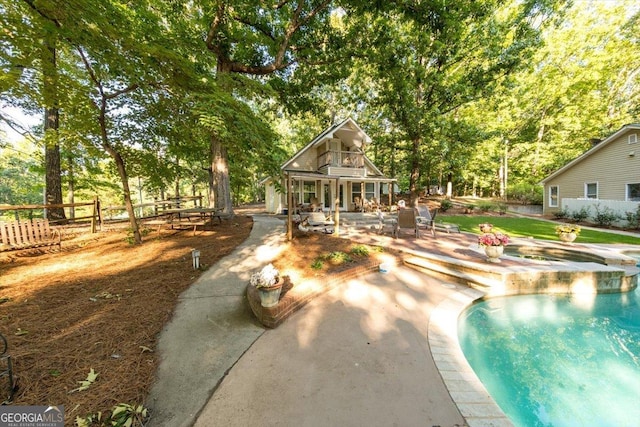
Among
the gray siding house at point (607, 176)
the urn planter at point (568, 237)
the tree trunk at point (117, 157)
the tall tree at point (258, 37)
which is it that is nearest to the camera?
the tree trunk at point (117, 157)

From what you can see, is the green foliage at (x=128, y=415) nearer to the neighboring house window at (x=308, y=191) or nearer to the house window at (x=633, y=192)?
the neighboring house window at (x=308, y=191)

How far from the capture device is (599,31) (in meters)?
20.3

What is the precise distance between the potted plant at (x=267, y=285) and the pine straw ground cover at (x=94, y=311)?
1.37 metres

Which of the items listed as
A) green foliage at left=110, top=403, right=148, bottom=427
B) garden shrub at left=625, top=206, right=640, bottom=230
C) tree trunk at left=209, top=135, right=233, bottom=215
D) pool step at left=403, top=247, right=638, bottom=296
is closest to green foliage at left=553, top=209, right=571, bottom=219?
garden shrub at left=625, top=206, right=640, bottom=230

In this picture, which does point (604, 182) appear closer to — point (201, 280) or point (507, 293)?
point (507, 293)

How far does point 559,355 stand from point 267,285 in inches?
184

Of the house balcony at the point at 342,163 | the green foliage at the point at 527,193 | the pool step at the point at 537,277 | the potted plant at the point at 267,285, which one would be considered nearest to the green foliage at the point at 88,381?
the potted plant at the point at 267,285

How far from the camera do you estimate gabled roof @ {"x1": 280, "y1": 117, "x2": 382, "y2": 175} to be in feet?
53.7

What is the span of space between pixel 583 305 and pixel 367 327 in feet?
16.7

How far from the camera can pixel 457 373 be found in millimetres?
2639

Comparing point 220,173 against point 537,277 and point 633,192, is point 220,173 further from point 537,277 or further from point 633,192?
point 633,192

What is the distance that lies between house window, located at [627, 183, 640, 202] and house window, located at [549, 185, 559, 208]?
12.9 feet

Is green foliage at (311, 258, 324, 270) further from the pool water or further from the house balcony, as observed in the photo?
the house balcony

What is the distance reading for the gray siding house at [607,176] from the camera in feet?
41.5
